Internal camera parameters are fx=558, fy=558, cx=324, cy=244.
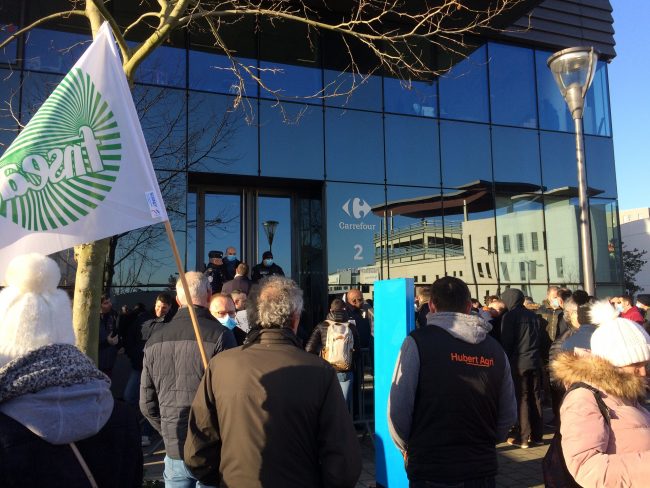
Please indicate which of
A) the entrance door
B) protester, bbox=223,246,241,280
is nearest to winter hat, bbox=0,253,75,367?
protester, bbox=223,246,241,280

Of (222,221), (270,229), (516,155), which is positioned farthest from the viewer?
(516,155)

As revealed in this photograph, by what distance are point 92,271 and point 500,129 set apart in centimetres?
1255

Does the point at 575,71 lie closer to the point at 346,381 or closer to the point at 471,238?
the point at 346,381

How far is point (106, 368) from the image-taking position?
26.0ft

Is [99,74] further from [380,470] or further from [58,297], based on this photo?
[380,470]

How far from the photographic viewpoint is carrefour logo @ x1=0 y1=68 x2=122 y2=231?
10.1ft

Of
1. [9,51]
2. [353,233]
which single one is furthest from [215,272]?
[9,51]

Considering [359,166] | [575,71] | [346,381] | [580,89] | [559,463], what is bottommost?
[346,381]

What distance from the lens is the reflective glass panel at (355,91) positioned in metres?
13.0

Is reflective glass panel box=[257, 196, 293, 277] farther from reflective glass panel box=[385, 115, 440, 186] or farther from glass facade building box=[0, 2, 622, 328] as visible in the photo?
reflective glass panel box=[385, 115, 440, 186]

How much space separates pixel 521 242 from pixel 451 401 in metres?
12.2

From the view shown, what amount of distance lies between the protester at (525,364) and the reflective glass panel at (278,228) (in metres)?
6.09

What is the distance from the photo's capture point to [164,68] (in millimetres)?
11688

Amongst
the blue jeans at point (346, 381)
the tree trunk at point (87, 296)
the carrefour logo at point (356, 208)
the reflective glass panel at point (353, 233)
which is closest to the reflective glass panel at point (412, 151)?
the reflective glass panel at point (353, 233)
